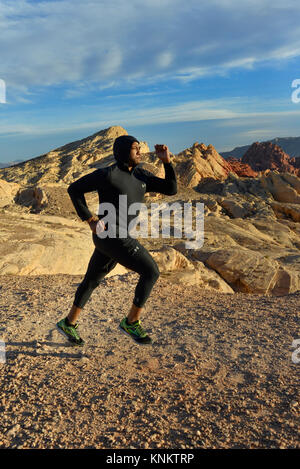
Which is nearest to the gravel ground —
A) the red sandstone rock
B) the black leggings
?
the black leggings

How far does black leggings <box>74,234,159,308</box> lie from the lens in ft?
12.5

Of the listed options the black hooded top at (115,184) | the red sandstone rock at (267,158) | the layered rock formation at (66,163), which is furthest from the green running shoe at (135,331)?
the red sandstone rock at (267,158)

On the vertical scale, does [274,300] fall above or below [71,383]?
below

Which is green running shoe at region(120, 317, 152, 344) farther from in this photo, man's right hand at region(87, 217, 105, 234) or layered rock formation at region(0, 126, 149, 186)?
layered rock formation at region(0, 126, 149, 186)

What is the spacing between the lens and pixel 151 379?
12.3 feet

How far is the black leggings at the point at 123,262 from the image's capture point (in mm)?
3814

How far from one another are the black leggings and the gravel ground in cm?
73

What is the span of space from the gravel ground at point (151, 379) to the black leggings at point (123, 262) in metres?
0.73

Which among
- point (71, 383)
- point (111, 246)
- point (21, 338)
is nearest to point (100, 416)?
point (71, 383)

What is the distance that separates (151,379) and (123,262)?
114 cm

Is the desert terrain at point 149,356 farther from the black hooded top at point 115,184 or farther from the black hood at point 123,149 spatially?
the black hood at point 123,149

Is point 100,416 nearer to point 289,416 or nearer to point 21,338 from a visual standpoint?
point 289,416
